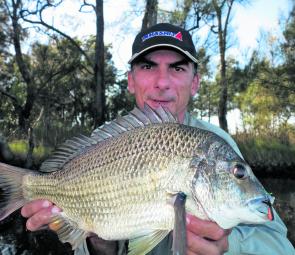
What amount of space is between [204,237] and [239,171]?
1.27ft

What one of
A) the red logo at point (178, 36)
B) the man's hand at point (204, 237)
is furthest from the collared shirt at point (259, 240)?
the red logo at point (178, 36)

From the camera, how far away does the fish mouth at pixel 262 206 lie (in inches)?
75.6

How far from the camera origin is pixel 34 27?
21141 millimetres

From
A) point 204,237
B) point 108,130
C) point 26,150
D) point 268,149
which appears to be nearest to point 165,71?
point 108,130

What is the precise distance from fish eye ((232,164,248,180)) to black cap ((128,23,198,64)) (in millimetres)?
1371

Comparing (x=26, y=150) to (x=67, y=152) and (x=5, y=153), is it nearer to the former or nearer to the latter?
(x=5, y=153)

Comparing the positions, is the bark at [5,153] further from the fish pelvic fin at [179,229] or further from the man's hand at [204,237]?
the fish pelvic fin at [179,229]

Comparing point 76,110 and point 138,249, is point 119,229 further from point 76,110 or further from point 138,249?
point 76,110

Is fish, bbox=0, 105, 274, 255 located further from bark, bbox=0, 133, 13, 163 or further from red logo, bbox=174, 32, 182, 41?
bark, bbox=0, 133, 13, 163

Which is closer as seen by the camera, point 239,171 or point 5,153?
point 239,171

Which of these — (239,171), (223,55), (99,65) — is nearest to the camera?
(239,171)

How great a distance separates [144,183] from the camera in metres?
2.05

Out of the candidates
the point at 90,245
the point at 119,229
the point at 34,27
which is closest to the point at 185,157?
the point at 119,229

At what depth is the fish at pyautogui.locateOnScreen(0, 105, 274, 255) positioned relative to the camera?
198 cm
